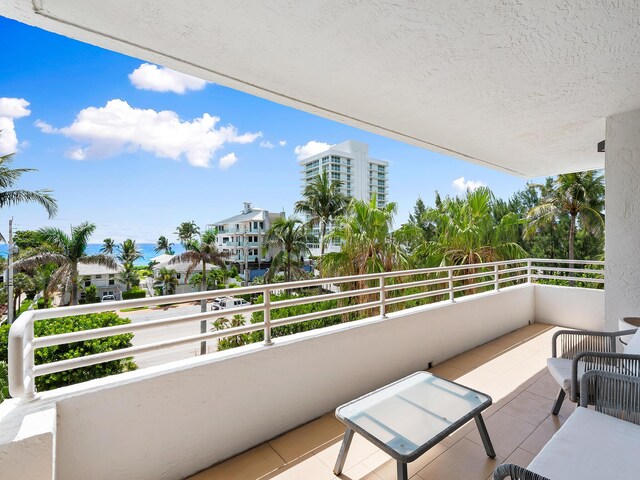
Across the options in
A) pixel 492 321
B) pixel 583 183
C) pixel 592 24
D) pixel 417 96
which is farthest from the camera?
pixel 583 183

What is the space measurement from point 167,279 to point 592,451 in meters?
33.7

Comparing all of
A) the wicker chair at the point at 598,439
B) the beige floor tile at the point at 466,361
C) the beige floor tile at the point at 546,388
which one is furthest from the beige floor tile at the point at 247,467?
the beige floor tile at the point at 546,388

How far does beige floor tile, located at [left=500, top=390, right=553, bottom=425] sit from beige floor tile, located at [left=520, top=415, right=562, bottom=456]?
50 mm

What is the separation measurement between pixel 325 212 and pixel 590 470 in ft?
59.9

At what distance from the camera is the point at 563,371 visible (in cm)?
230

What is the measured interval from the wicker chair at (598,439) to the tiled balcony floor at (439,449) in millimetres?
525

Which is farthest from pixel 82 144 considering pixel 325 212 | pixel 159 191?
pixel 325 212

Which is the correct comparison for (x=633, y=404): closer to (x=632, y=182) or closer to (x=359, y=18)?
(x=632, y=182)

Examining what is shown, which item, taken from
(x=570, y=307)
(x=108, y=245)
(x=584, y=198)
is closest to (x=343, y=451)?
(x=570, y=307)

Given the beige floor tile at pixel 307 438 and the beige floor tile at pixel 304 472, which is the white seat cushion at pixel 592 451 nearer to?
the beige floor tile at pixel 304 472

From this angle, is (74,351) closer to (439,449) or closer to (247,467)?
(247,467)

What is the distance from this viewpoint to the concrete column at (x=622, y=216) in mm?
3016

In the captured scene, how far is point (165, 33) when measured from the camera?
1.73 metres

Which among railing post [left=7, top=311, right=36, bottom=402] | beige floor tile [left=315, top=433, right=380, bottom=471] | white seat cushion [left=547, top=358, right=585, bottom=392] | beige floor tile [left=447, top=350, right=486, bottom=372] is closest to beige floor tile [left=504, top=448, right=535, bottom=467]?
white seat cushion [left=547, top=358, right=585, bottom=392]
